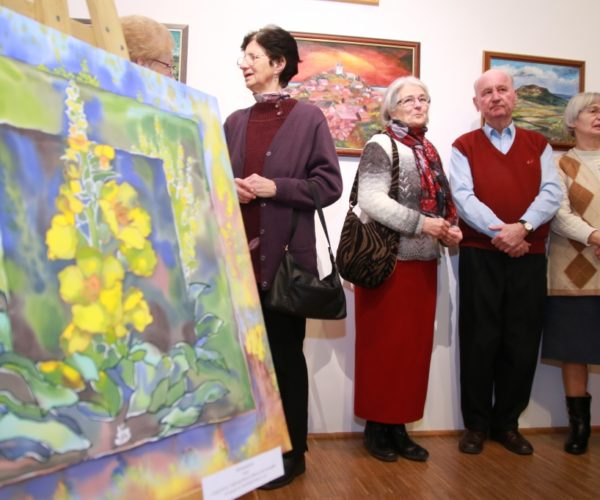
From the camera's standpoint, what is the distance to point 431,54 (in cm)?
242

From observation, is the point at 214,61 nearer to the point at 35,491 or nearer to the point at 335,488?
the point at 335,488

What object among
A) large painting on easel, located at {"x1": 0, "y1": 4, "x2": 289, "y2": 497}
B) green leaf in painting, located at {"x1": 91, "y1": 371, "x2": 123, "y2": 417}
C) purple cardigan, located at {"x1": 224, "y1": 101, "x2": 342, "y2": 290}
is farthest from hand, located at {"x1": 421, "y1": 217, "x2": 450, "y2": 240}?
green leaf in painting, located at {"x1": 91, "y1": 371, "x2": 123, "y2": 417}

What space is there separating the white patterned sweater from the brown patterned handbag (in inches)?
1.0

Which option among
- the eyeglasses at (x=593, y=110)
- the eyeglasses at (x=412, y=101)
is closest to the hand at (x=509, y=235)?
the eyeglasses at (x=412, y=101)

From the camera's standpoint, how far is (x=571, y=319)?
2217 millimetres

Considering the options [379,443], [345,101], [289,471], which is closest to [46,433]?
[289,471]

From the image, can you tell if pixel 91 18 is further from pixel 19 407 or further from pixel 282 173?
pixel 282 173

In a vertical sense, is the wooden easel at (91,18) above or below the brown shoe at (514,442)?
above

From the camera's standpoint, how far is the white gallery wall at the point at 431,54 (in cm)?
224

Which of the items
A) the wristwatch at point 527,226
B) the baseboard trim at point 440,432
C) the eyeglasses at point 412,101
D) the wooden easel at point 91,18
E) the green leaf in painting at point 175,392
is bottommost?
the baseboard trim at point 440,432

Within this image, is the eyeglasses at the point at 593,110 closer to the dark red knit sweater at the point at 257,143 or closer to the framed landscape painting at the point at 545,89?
the framed landscape painting at the point at 545,89

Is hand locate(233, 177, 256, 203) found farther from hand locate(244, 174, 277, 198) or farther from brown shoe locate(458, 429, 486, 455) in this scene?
brown shoe locate(458, 429, 486, 455)

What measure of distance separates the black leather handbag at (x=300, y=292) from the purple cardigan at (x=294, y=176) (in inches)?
2.0

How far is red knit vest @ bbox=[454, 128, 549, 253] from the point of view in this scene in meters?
2.13
